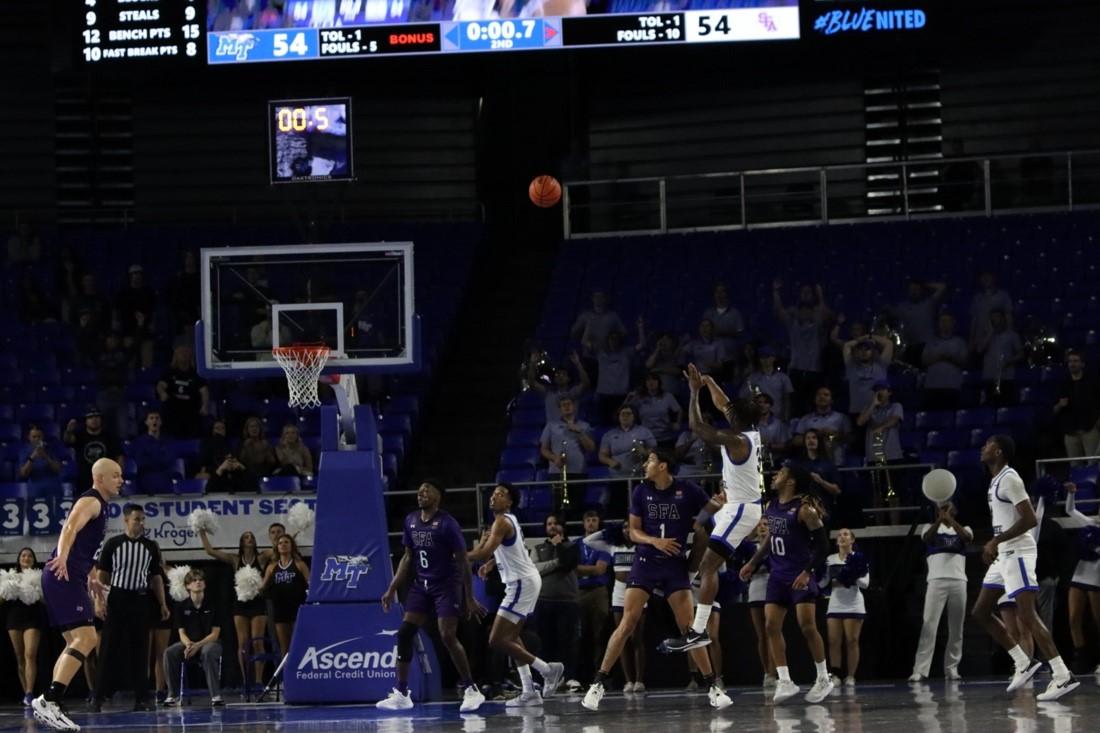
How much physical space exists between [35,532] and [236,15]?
764cm

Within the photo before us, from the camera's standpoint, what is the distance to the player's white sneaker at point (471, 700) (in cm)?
1630

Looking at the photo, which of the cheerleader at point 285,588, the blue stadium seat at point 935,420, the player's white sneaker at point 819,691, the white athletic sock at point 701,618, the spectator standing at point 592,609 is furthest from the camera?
the blue stadium seat at point 935,420

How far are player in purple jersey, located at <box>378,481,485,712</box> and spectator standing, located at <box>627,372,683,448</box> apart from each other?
5.71 m

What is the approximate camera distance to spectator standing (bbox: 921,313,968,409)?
891 inches

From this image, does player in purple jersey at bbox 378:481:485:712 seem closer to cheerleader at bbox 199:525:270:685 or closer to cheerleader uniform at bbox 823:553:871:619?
cheerleader at bbox 199:525:270:685

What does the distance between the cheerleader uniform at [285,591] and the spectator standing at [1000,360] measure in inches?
331

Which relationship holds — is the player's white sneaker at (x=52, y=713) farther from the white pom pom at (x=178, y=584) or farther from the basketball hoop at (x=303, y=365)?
the white pom pom at (x=178, y=584)

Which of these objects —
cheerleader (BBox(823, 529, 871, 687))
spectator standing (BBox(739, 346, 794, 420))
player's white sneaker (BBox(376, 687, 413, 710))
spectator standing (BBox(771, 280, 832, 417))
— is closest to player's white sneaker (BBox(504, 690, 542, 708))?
player's white sneaker (BBox(376, 687, 413, 710))

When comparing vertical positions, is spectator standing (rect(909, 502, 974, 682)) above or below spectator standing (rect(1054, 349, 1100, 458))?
below

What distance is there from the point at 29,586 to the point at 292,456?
11.3ft

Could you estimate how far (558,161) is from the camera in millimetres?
30438

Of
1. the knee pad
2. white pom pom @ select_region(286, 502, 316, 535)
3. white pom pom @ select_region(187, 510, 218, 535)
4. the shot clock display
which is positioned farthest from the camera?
the shot clock display

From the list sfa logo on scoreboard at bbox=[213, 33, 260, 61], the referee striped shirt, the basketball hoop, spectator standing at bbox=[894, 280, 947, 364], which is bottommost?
the referee striped shirt

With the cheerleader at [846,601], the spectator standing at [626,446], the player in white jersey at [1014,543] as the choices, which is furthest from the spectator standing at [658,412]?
the player in white jersey at [1014,543]
